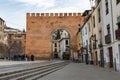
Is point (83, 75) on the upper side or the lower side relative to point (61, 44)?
lower

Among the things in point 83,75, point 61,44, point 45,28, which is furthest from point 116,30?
point 61,44

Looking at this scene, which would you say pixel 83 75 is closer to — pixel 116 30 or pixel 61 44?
pixel 116 30

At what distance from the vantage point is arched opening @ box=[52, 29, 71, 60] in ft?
278

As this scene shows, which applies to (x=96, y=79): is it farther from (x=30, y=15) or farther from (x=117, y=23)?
(x=30, y=15)

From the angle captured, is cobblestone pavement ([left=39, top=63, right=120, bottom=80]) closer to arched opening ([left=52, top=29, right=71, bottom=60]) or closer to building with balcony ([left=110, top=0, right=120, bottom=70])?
building with balcony ([left=110, top=0, right=120, bottom=70])

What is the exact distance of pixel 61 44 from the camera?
99000mm

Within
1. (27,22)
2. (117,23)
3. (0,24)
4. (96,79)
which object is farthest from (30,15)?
(96,79)

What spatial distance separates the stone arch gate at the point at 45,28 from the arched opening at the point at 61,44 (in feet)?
75.0

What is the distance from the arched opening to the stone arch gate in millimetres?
22845

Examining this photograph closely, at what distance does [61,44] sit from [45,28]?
41.6 metres

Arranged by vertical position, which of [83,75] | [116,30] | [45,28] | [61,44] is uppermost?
[45,28]

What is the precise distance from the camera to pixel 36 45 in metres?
57.1

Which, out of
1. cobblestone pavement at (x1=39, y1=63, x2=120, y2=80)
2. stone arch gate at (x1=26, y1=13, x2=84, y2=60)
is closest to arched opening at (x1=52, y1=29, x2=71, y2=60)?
stone arch gate at (x1=26, y1=13, x2=84, y2=60)

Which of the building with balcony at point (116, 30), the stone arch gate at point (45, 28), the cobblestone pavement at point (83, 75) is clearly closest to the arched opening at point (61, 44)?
the stone arch gate at point (45, 28)
